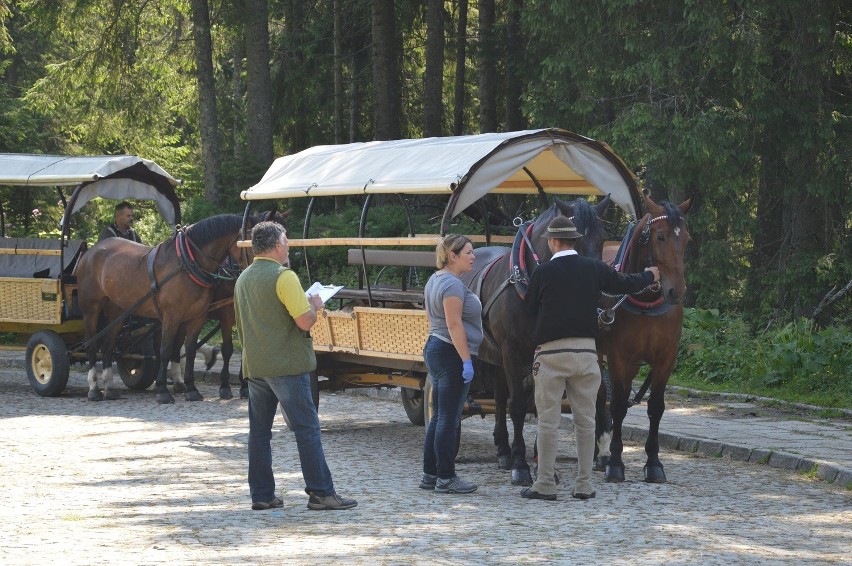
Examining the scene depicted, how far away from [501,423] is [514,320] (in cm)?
102

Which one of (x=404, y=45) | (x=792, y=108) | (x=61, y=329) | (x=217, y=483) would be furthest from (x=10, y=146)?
(x=217, y=483)

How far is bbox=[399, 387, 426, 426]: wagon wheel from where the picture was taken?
44.7 feet

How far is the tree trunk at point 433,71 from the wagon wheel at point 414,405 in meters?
15.7

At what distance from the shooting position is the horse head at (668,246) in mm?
9852

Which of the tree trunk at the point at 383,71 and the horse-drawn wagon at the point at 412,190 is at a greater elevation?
the tree trunk at the point at 383,71

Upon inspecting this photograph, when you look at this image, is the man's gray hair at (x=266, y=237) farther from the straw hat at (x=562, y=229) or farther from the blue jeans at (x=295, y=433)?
the straw hat at (x=562, y=229)

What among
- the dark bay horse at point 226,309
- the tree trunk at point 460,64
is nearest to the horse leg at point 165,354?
the dark bay horse at point 226,309

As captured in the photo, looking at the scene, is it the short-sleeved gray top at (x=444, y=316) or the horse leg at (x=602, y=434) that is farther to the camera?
the horse leg at (x=602, y=434)

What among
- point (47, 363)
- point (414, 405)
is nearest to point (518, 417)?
point (414, 405)

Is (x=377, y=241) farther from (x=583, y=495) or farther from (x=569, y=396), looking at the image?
(x=583, y=495)

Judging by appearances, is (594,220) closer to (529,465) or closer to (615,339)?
(615,339)

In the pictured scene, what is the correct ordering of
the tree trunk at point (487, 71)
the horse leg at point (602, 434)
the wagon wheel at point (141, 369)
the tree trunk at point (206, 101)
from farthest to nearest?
1. the tree trunk at point (487, 71)
2. the tree trunk at point (206, 101)
3. the wagon wheel at point (141, 369)
4. the horse leg at point (602, 434)

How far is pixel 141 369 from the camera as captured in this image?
57.0 feet

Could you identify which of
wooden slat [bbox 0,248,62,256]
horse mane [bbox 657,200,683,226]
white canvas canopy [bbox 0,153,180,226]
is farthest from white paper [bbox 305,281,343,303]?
wooden slat [bbox 0,248,62,256]
